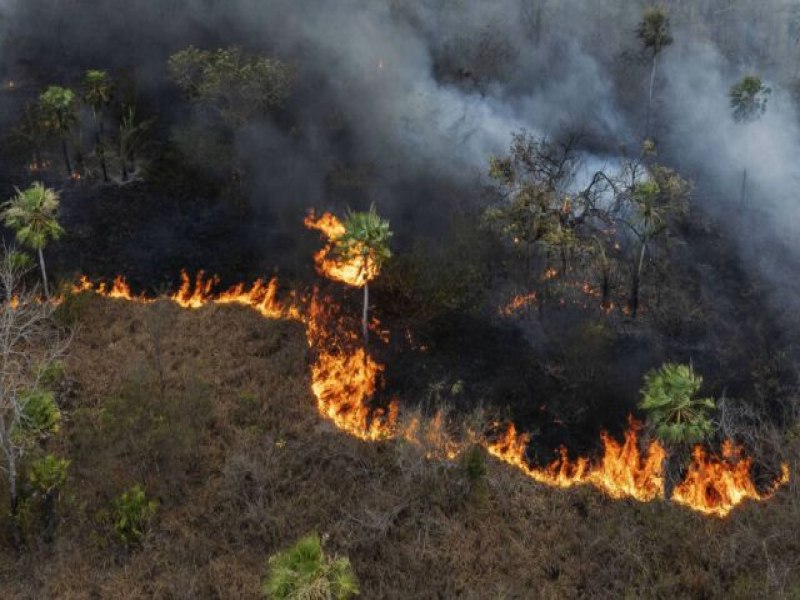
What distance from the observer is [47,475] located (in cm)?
2695

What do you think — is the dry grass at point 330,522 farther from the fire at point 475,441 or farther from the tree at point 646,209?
the tree at point 646,209

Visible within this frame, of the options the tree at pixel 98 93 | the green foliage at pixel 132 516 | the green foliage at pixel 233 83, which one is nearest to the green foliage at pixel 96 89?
the tree at pixel 98 93

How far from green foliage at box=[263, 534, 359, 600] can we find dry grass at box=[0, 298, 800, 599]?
7228mm

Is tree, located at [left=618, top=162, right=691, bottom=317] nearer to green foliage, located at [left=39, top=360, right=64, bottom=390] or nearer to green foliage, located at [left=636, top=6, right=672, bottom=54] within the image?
green foliage, located at [left=636, top=6, right=672, bottom=54]

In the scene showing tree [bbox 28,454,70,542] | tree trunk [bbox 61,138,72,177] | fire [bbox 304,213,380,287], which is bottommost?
tree [bbox 28,454,70,542]

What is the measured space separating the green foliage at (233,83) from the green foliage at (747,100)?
39661 mm

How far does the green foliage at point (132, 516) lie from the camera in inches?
1051

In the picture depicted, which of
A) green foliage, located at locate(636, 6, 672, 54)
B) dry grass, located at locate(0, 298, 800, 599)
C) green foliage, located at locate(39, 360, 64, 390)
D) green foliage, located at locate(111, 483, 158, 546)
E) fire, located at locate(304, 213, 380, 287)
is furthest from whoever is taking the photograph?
green foliage, located at locate(636, 6, 672, 54)

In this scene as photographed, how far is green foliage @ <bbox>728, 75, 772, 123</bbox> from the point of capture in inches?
2330

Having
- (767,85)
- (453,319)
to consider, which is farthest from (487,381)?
(767,85)

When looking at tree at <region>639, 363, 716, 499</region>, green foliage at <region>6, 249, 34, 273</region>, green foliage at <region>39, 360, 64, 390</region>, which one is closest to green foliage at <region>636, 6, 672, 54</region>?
tree at <region>639, 363, 716, 499</region>

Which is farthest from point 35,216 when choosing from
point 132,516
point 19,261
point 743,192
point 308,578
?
point 743,192

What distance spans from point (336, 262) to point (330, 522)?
2078cm

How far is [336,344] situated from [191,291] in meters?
10.9
